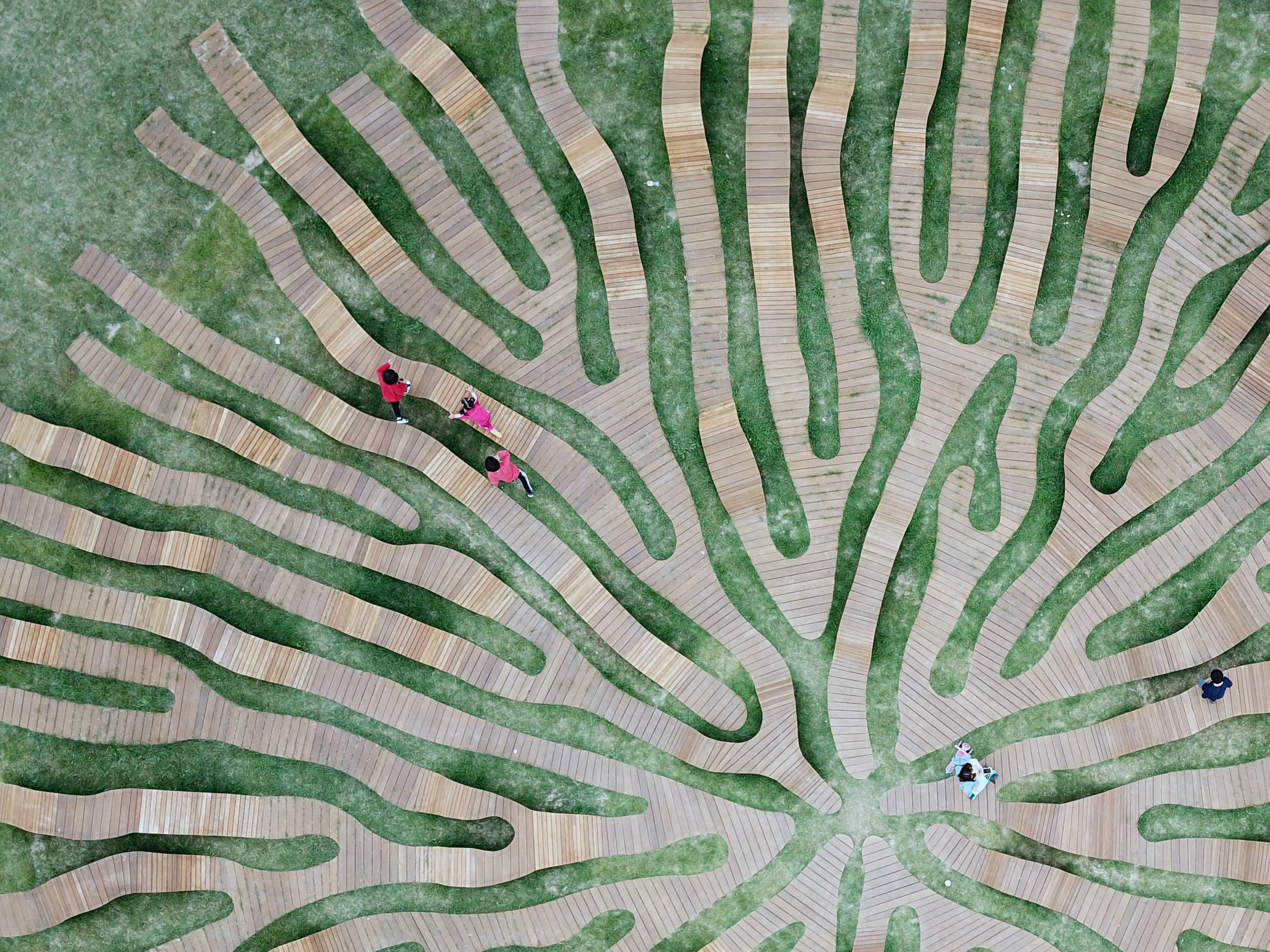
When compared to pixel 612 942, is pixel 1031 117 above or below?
above

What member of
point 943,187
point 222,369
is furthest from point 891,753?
point 222,369

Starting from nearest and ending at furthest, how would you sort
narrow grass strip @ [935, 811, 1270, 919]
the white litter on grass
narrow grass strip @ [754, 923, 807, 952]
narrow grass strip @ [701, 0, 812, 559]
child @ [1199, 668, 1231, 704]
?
child @ [1199, 668, 1231, 704] < narrow grass strip @ [754, 923, 807, 952] < narrow grass strip @ [935, 811, 1270, 919] < narrow grass strip @ [701, 0, 812, 559] < the white litter on grass

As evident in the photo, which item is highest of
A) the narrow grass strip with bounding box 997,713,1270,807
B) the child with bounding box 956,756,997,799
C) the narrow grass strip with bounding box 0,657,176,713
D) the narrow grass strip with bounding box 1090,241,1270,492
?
the narrow grass strip with bounding box 1090,241,1270,492

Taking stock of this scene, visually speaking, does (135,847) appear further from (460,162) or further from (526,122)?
(526,122)

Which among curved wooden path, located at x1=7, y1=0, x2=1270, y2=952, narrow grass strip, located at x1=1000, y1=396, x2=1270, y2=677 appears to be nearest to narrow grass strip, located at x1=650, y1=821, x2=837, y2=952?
curved wooden path, located at x1=7, y1=0, x2=1270, y2=952

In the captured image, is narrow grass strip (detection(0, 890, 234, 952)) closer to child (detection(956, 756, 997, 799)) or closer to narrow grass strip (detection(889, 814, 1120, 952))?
narrow grass strip (detection(889, 814, 1120, 952))

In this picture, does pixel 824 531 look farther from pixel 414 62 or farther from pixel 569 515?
→ pixel 414 62
